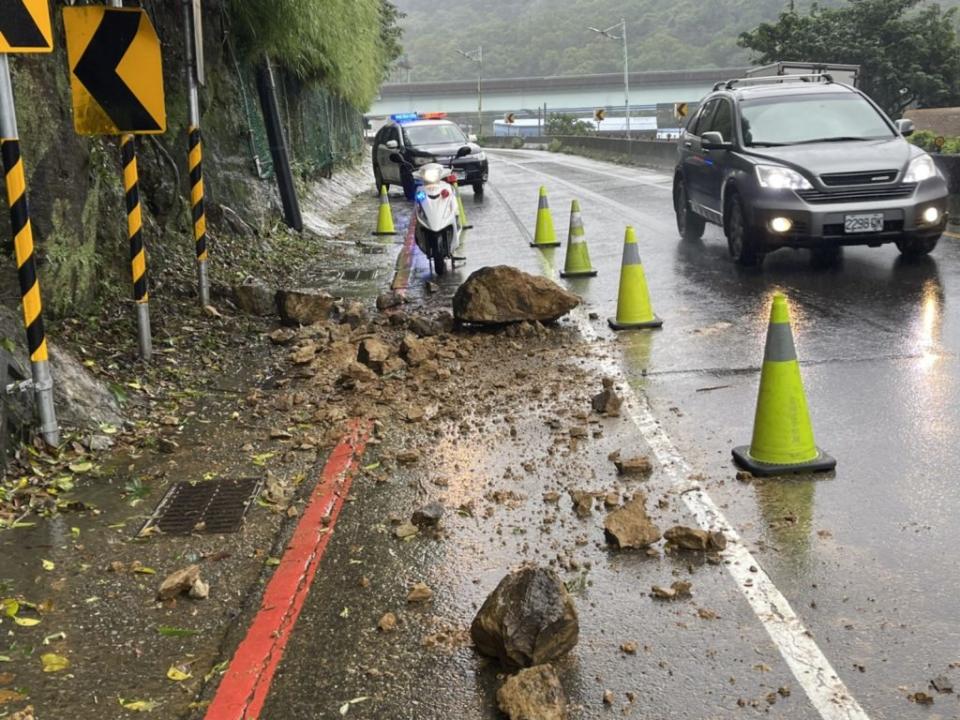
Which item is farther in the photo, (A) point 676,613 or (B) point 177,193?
(B) point 177,193

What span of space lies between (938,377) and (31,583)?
5733 mm

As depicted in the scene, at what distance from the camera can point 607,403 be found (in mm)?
6680

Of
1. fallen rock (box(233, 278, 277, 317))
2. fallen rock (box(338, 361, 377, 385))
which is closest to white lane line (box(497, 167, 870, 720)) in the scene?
fallen rock (box(338, 361, 377, 385))

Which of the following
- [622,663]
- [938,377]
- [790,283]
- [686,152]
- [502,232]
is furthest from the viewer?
[502,232]

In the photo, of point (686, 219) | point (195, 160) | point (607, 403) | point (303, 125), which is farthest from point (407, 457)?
point (303, 125)

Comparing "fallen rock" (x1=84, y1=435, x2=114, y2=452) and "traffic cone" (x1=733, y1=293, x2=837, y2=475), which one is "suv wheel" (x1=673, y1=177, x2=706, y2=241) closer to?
"traffic cone" (x1=733, y1=293, x2=837, y2=475)

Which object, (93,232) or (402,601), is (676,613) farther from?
(93,232)

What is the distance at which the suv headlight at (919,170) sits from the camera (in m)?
10.6

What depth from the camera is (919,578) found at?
4184 millimetres

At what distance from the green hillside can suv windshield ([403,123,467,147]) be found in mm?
80530

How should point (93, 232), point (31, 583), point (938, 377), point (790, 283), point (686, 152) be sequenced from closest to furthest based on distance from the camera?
point (31, 583) → point (938, 377) → point (93, 232) → point (790, 283) → point (686, 152)

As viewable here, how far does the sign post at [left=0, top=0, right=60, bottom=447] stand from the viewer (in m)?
5.54

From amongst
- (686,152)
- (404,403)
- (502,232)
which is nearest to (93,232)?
(404,403)

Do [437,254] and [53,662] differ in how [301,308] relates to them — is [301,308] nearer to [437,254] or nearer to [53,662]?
[437,254]
